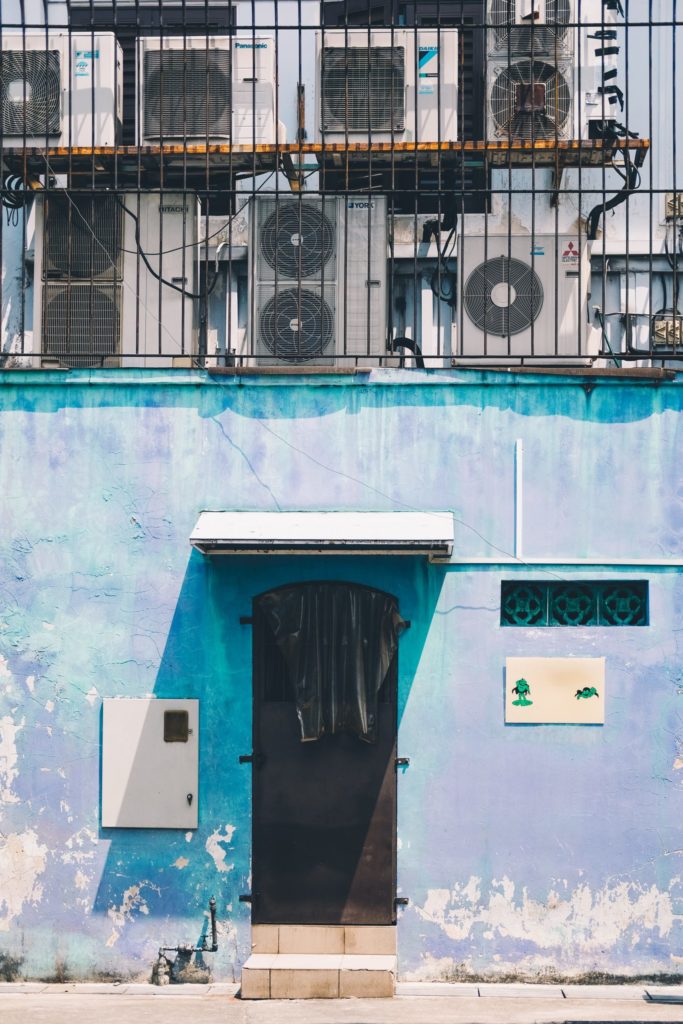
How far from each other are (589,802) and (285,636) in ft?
8.47

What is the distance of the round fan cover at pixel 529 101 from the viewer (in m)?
10.7

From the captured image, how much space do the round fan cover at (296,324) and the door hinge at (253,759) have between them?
3212mm

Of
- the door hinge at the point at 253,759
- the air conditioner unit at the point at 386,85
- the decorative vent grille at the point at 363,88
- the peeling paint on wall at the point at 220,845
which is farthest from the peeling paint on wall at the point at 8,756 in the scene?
the decorative vent grille at the point at 363,88

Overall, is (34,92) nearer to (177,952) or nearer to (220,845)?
(220,845)

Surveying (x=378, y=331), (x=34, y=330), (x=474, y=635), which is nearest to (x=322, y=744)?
(x=474, y=635)

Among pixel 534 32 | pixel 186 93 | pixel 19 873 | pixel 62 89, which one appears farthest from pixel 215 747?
pixel 534 32

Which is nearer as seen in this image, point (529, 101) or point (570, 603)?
point (570, 603)

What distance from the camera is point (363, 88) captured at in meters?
10.7

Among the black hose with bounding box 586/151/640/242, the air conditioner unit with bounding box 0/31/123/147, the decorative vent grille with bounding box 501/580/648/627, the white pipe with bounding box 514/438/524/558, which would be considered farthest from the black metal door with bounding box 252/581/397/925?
the air conditioner unit with bounding box 0/31/123/147

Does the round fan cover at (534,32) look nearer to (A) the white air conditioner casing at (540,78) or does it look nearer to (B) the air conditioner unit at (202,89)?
(A) the white air conditioner casing at (540,78)

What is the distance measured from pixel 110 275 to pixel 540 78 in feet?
13.3

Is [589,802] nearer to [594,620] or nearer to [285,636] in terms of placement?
[594,620]

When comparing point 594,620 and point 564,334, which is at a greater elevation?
point 564,334

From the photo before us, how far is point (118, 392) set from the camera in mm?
9688
